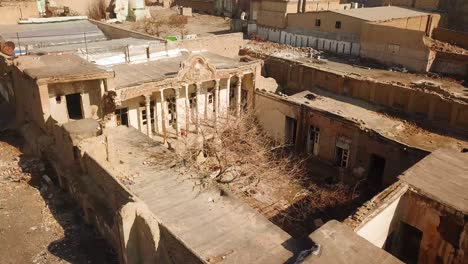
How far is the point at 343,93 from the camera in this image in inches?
1200

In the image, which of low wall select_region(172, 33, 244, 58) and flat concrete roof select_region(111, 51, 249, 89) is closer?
flat concrete roof select_region(111, 51, 249, 89)

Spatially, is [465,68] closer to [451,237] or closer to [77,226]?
[451,237]

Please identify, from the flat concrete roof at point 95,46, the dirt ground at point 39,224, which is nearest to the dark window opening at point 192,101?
the flat concrete roof at point 95,46

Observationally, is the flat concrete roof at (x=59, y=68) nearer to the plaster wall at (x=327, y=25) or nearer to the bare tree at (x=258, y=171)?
the bare tree at (x=258, y=171)

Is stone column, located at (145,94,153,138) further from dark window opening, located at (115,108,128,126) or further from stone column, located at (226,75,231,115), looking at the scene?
stone column, located at (226,75,231,115)

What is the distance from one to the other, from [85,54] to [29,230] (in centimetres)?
1373

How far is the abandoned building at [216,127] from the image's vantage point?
15055mm

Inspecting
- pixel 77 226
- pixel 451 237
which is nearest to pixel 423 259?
pixel 451 237

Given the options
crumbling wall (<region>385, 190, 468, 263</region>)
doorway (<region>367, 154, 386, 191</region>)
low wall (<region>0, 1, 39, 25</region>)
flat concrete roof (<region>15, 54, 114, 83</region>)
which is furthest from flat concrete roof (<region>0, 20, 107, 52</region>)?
crumbling wall (<region>385, 190, 468, 263</region>)

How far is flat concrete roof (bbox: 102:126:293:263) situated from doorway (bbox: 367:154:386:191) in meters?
11.7

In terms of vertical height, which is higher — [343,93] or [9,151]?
[343,93]

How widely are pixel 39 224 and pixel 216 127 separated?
A: 1318 centimetres

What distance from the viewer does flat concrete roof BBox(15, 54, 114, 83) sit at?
22.1 metres

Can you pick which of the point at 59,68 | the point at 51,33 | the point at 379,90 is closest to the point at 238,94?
the point at 379,90
